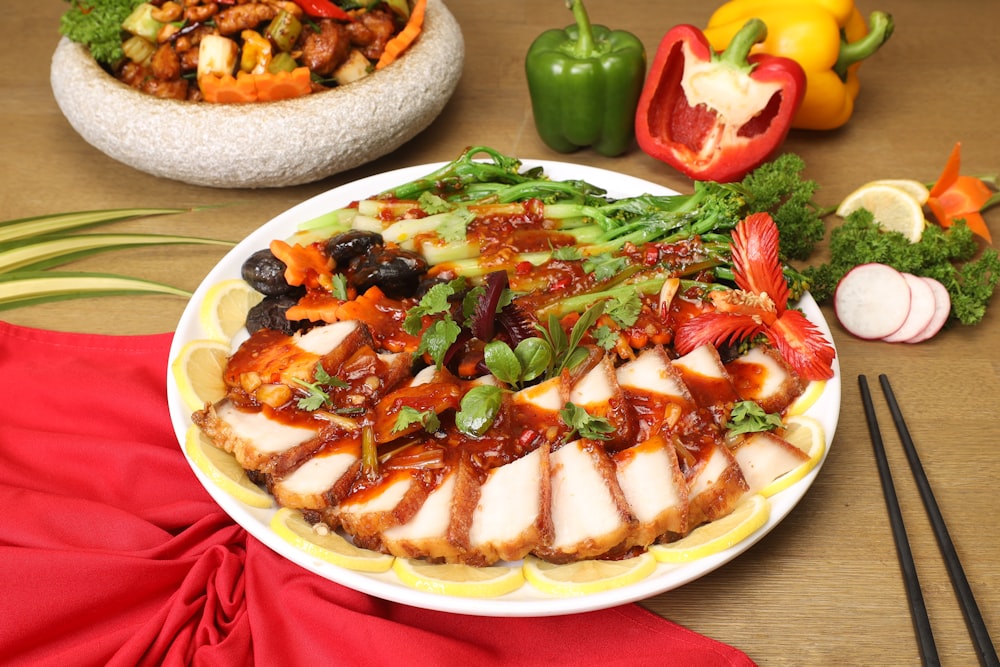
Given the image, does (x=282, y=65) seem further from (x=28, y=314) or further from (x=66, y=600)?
(x=66, y=600)

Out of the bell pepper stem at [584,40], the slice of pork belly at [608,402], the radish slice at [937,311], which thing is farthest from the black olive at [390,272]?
the radish slice at [937,311]

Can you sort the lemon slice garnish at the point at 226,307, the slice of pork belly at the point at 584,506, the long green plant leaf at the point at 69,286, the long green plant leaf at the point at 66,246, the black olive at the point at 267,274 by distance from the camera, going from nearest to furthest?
the slice of pork belly at the point at 584,506 < the lemon slice garnish at the point at 226,307 < the black olive at the point at 267,274 < the long green plant leaf at the point at 69,286 < the long green plant leaf at the point at 66,246

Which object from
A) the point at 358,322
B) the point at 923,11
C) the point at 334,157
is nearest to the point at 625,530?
the point at 358,322

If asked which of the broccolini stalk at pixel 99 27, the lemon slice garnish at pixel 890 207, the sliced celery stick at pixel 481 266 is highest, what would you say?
the broccolini stalk at pixel 99 27

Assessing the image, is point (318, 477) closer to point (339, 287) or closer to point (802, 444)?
point (339, 287)

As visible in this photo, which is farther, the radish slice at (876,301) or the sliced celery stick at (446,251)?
the radish slice at (876,301)

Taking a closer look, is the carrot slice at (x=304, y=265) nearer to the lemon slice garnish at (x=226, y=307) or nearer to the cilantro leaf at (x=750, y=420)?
the lemon slice garnish at (x=226, y=307)

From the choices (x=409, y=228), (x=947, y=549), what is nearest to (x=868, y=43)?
(x=409, y=228)
